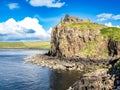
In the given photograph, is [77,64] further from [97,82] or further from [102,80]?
[97,82]

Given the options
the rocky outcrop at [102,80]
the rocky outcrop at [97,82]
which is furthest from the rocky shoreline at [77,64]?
the rocky outcrop at [102,80]

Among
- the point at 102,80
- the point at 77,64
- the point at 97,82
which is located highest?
the point at 102,80

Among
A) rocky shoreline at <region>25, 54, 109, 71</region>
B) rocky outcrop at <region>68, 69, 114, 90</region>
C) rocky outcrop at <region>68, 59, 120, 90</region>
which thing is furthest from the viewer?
rocky shoreline at <region>25, 54, 109, 71</region>

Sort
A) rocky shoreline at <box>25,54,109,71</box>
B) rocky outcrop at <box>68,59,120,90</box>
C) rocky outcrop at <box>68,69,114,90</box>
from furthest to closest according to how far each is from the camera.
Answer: rocky shoreline at <box>25,54,109,71</box>, rocky outcrop at <box>68,69,114,90</box>, rocky outcrop at <box>68,59,120,90</box>

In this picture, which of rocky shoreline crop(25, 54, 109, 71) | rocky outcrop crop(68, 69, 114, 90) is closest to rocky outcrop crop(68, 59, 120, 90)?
rocky outcrop crop(68, 69, 114, 90)

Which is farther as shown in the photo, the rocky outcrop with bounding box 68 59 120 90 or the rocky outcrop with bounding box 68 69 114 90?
the rocky outcrop with bounding box 68 69 114 90

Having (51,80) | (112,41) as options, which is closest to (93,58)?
(112,41)

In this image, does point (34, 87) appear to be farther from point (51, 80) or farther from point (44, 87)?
point (51, 80)

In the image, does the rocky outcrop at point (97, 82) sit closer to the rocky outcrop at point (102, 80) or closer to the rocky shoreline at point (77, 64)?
the rocky outcrop at point (102, 80)

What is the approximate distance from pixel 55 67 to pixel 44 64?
2230 cm

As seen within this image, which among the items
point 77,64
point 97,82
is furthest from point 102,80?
point 77,64

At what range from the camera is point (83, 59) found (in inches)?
7451

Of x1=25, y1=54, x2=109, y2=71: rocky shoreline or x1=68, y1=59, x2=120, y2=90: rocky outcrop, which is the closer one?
x1=68, y1=59, x2=120, y2=90: rocky outcrop

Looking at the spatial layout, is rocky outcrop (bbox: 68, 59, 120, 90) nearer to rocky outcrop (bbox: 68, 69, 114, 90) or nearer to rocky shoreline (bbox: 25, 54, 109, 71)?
rocky outcrop (bbox: 68, 69, 114, 90)
